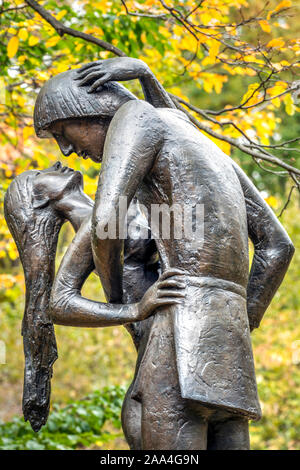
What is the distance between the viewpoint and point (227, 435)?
92.9 inches

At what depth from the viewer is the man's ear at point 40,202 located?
2770 mm

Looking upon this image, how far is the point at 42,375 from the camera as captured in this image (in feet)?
9.05

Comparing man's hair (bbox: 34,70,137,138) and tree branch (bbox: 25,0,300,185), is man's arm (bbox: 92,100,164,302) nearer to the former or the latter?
man's hair (bbox: 34,70,137,138)

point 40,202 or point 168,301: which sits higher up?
point 40,202

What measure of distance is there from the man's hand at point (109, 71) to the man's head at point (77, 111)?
39 millimetres

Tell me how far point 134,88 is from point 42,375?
3.40 metres

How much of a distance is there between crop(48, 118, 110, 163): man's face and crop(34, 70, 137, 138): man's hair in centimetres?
4

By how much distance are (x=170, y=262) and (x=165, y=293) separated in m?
0.13

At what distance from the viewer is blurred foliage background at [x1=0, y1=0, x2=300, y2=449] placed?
432 centimetres

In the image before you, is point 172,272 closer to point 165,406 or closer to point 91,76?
point 165,406

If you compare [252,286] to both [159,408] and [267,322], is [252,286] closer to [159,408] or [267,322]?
[159,408]

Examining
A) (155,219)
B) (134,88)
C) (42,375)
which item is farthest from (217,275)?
(134,88)

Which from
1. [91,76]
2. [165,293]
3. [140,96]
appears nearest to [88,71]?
[91,76]

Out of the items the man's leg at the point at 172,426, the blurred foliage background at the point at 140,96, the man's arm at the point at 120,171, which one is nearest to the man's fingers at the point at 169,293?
the man's arm at the point at 120,171
